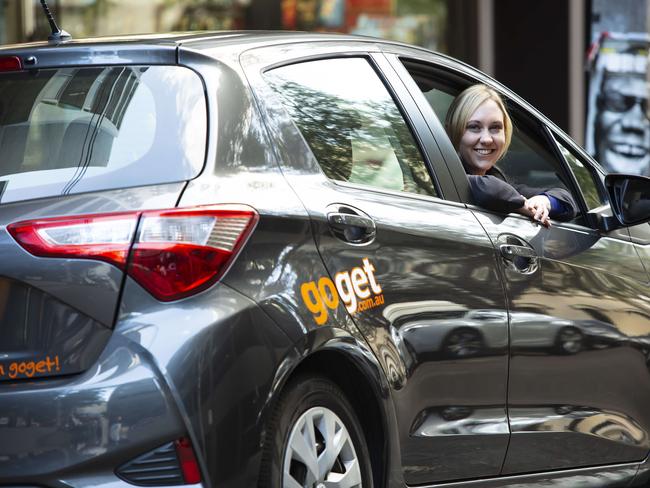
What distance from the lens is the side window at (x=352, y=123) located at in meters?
4.06

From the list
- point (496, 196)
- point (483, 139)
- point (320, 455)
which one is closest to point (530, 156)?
point (483, 139)

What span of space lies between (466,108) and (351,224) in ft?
4.32

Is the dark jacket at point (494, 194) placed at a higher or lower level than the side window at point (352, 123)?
lower

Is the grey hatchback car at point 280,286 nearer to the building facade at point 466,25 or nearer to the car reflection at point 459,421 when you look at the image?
the car reflection at point 459,421

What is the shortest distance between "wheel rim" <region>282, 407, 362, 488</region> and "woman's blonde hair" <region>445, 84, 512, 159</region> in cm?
162

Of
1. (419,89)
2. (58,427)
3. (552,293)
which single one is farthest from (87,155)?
(552,293)

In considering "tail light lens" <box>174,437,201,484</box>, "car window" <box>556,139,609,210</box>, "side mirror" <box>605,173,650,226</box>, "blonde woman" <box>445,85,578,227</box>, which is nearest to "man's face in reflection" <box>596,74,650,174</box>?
"car window" <box>556,139,609,210</box>

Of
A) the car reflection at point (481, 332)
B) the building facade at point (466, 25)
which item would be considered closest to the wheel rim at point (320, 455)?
the car reflection at point (481, 332)

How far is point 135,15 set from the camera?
1273 cm

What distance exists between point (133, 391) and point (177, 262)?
307 mm

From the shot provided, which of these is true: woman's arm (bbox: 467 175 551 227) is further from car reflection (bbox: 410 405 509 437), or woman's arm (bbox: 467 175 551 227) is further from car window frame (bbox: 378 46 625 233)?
car reflection (bbox: 410 405 509 437)

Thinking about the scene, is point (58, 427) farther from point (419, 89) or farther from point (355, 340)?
point (419, 89)

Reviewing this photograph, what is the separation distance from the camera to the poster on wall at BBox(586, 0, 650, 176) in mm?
13211

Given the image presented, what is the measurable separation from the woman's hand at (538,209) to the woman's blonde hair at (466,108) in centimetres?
26
